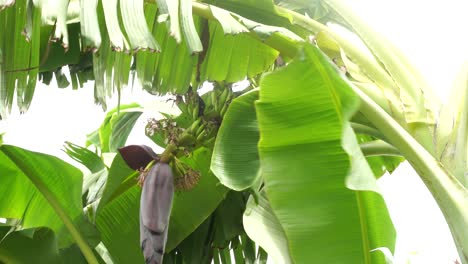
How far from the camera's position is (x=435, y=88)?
150 cm

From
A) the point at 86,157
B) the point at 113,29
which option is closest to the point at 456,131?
the point at 113,29

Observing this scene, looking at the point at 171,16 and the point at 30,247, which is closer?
the point at 171,16

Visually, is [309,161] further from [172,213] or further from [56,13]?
[172,213]

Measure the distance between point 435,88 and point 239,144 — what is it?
1.56ft

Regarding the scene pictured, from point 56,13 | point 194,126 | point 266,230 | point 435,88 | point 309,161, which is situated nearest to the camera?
point 56,13

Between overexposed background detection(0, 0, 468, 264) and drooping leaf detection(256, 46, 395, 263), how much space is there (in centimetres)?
11

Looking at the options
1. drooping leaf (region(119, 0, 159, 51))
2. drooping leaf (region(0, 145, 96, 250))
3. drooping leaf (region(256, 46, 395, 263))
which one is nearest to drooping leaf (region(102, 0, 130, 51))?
drooping leaf (region(119, 0, 159, 51))

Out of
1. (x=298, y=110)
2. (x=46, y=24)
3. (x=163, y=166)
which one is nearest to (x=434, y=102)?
(x=298, y=110)

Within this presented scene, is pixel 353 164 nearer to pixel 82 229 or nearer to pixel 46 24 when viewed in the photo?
pixel 46 24

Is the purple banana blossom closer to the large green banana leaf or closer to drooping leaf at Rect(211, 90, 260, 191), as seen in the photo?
drooping leaf at Rect(211, 90, 260, 191)

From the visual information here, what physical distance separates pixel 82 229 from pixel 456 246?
3.17 ft

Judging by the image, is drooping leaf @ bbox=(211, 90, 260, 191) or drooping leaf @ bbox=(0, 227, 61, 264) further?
drooping leaf @ bbox=(0, 227, 61, 264)

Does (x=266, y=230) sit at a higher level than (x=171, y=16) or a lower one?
lower

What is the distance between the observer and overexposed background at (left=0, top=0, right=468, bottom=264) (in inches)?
58.5
